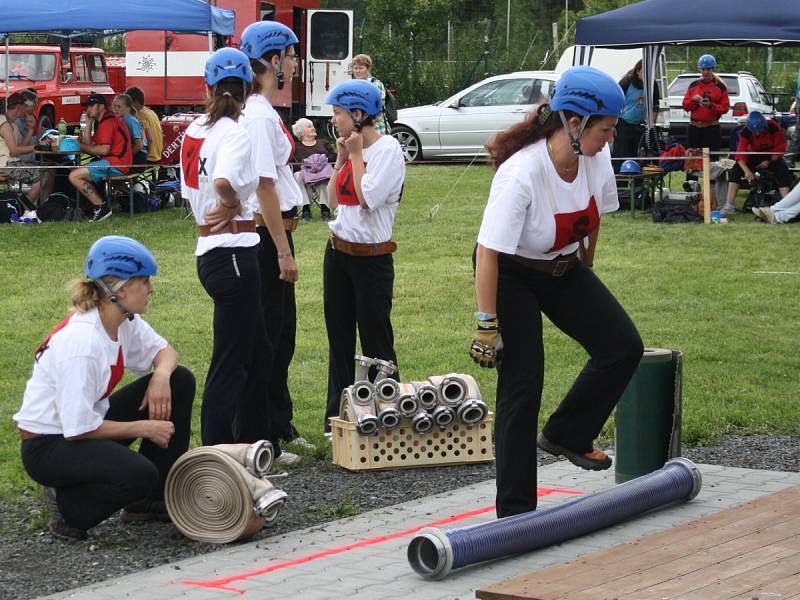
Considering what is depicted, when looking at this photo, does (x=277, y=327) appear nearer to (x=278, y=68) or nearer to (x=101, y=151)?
(x=278, y=68)

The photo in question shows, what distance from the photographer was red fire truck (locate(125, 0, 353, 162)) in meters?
25.7

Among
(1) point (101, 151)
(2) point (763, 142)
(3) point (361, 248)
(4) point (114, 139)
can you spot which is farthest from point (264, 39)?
(2) point (763, 142)

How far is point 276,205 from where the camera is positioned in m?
6.39

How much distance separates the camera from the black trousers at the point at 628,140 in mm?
19031

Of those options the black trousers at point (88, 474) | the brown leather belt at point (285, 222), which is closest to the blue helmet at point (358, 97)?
the brown leather belt at point (285, 222)

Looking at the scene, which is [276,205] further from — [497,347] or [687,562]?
[687,562]

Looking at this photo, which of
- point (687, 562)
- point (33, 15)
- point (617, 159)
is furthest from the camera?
point (617, 159)

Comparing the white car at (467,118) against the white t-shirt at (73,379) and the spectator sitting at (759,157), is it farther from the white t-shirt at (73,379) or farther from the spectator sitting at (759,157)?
the white t-shirt at (73,379)

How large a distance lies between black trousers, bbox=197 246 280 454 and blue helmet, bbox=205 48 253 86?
2.57 feet

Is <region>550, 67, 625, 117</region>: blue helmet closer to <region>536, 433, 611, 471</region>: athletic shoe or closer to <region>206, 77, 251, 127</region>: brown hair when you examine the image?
<region>536, 433, 611, 471</region>: athletic shoe

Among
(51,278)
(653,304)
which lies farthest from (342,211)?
(51,278)

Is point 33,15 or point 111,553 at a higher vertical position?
point 33,15

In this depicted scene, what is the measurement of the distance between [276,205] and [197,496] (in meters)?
1.53

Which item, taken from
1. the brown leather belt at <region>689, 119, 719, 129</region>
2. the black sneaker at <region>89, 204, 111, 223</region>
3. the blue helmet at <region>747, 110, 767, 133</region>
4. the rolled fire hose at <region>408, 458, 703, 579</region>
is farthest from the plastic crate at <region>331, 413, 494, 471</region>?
the brown leather belt at <region>689, 119, 719, 129</region>
